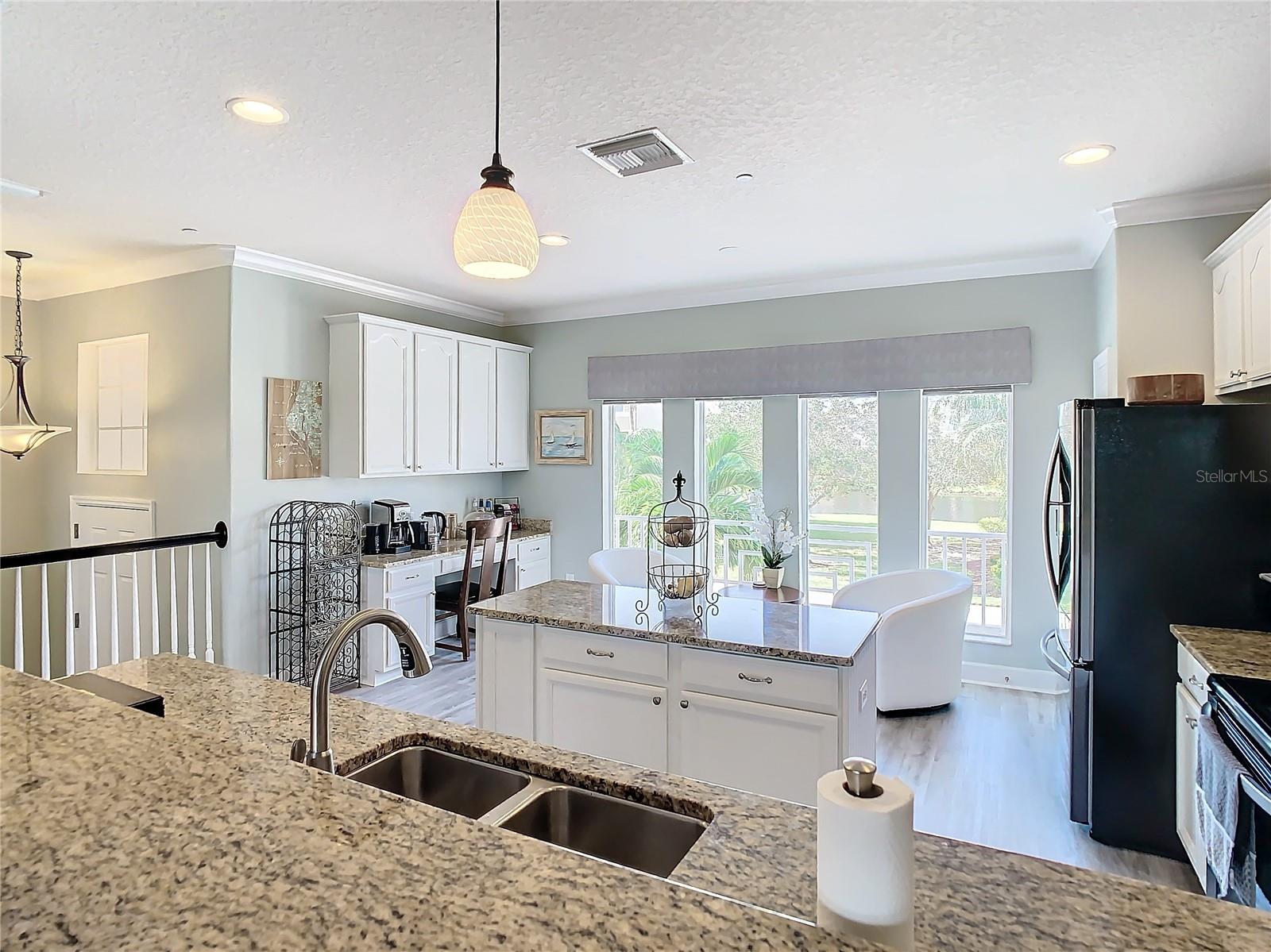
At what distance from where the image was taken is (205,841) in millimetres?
834

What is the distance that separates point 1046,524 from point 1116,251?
4.42 ft

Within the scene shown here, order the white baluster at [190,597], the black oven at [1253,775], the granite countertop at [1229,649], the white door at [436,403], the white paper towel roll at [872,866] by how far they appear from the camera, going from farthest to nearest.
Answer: the white door at [436,403]
the white baluster at [190,597]
the granite countertop at [1229,649]
the black oven at [1253,775]
the white paper towel roll at [872,866]

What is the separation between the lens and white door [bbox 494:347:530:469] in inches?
223

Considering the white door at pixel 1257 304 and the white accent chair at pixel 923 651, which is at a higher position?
the white door at pixel 1257 304

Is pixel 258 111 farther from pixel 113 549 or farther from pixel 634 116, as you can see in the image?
pixel 113 549

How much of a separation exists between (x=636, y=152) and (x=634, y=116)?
279 mm

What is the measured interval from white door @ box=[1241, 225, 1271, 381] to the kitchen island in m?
1.68

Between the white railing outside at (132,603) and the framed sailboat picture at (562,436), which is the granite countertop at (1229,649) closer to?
the framed sailboat picture at (562,436)

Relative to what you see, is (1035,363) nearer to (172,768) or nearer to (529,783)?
(529,783)

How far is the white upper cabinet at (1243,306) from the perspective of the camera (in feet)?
8.28

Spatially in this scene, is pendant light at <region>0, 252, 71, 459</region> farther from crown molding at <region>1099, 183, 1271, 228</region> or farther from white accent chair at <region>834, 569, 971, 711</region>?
crown molding at <region>1099, 183, 1271, 228</region>

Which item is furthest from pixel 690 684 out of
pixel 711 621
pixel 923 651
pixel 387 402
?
pixel 387 402

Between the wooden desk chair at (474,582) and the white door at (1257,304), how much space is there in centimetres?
390

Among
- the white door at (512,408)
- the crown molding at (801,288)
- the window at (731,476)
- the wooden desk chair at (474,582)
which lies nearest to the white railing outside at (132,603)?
the wooden desk chair at (474,582)
